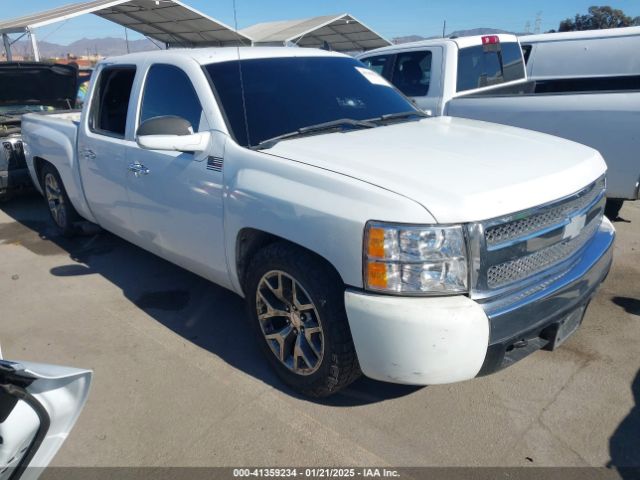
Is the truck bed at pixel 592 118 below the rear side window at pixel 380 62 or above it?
below

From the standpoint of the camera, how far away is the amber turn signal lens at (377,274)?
7.50 ft

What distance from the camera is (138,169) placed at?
375 cm

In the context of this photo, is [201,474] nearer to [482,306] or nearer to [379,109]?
[482,306]

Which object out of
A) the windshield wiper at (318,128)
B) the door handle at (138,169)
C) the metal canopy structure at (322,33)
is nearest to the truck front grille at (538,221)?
the windshield wiper at (318,128)

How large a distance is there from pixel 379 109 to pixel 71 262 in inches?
137

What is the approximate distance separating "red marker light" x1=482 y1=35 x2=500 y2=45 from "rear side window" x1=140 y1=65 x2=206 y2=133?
439cm

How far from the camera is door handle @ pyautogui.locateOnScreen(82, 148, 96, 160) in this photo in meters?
4.39

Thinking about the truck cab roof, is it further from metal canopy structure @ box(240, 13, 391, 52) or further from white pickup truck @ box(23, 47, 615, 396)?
metal canopy structure @ box(240, 13, 391, 52)

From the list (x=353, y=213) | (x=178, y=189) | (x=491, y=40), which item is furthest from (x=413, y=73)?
(x=353, y=213)

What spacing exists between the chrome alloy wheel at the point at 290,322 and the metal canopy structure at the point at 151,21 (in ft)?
59.6

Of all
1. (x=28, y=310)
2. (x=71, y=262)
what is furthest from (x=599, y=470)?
(x=71, y=262)

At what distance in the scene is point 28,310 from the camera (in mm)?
4184

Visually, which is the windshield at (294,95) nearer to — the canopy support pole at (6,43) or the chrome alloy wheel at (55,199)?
the chrome alloy wheel at (55,199)

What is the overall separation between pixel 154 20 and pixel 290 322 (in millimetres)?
23884
